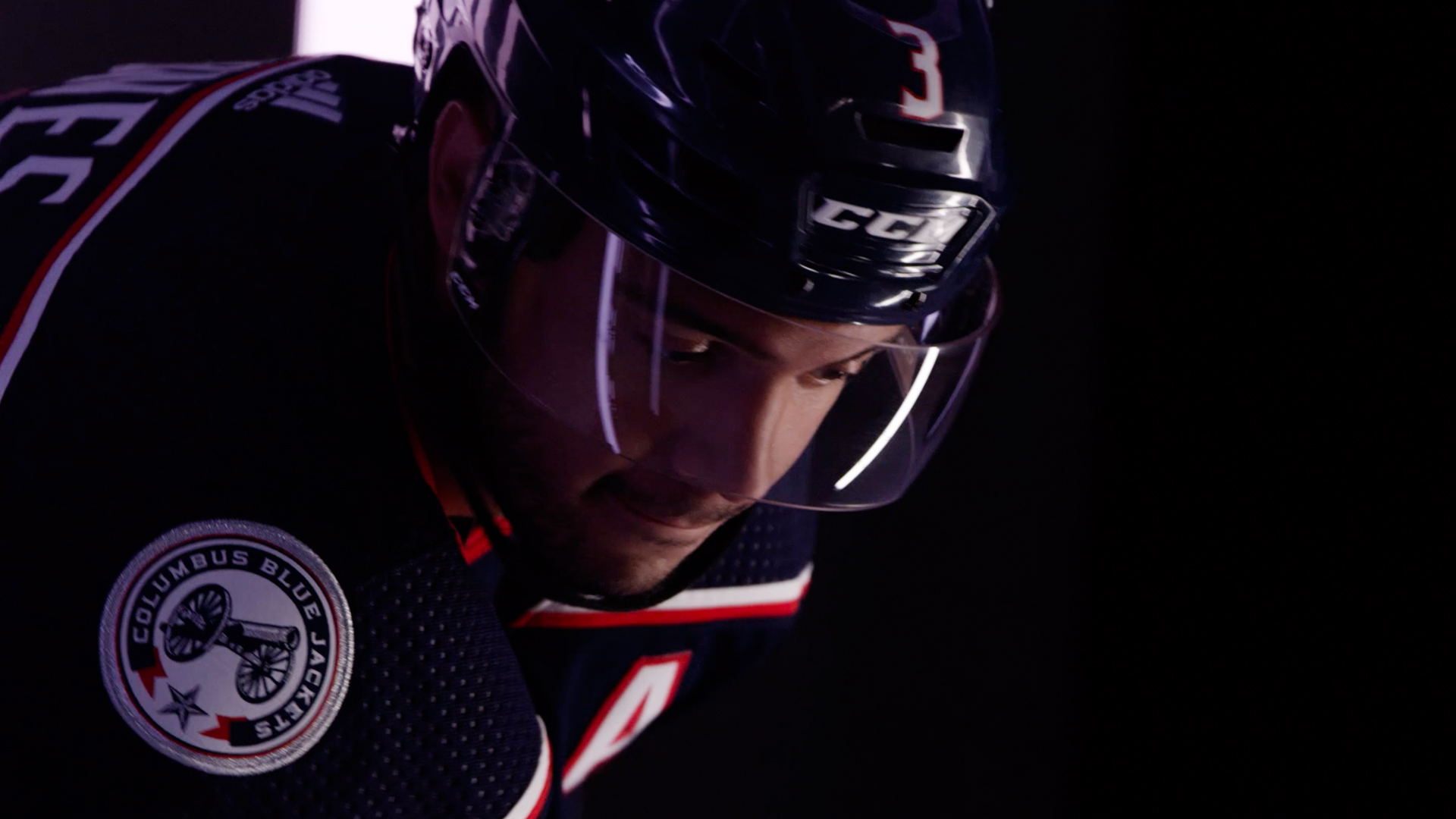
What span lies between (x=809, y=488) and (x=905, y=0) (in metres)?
0.26

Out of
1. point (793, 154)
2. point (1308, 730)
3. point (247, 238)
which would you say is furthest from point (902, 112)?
point (1308, 730)

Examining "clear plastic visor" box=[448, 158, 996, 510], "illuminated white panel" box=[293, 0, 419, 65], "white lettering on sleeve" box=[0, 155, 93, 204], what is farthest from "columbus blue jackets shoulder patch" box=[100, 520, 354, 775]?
"illuminated white panel" box=[293, 0, 419, 65]

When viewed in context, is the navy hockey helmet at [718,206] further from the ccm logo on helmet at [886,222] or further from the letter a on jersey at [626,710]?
the letter a on jersey at [626,710]

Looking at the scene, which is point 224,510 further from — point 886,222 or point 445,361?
A: point 886,222

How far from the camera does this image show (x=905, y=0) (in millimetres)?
550

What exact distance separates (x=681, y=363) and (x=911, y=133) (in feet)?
0.50

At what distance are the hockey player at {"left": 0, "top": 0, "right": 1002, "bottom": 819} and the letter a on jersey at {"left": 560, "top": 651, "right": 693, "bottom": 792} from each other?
227mm

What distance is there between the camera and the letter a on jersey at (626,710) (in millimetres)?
875

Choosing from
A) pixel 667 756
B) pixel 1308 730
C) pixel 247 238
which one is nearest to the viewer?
pixel 247 238

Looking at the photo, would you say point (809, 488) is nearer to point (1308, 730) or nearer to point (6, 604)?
point (6, 604)

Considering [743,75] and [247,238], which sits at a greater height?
[743,75]

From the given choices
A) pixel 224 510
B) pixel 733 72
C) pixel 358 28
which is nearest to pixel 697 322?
pixel 733 72

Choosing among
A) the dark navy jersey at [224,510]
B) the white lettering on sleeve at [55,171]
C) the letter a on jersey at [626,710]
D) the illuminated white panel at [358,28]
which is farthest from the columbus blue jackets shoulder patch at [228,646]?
the illuminated white panel at [358,28]

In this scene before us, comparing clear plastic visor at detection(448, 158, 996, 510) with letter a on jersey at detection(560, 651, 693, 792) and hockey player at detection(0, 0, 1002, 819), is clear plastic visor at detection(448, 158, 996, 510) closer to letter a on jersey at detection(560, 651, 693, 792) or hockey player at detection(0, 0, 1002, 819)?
hockey player at detection(0, 0, 1002, 819)
